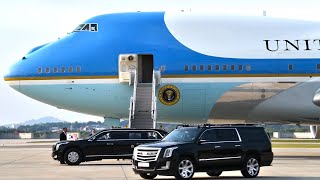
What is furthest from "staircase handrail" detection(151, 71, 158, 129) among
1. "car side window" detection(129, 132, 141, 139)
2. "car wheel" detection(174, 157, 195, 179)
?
"car wheel" detection(174, 157, 195, 179)

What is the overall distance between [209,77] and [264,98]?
292 cm

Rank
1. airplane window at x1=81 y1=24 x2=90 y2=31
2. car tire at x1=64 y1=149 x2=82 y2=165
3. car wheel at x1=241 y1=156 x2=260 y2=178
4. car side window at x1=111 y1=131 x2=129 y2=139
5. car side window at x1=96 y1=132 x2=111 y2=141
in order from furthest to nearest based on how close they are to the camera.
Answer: airplane window at x1=81 y1=24 x2=90 y2=31
car side window at x1=111 y1=131 x2=129 y2=139
car side window at x1=96 y1=132 x2=111 y2=141
car tire at x1=64 y1=149 x2=82 y2=165
car wheel at x1=241 y1=156 x2=260 y2=178

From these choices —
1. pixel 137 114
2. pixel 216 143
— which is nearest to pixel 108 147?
pixel 137 114

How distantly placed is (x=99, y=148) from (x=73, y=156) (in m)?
1.12

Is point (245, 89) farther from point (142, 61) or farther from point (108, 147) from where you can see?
point (108, 147)

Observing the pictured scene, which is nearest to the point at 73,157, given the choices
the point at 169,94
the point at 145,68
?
the point at 169,94

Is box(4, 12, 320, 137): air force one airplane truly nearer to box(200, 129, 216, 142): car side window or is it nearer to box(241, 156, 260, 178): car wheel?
box(200, 129, 216, 142): car side window

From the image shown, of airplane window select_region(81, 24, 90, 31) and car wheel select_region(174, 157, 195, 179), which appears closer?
car wheel select_region(174, 157, 195, 179)

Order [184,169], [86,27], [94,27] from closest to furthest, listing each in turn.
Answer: [184,169]
[94,27]
[86,27]

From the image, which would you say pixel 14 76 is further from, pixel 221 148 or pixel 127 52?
pixel 221 148

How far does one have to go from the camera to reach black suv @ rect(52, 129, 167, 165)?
2786 cm

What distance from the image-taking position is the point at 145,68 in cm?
3469

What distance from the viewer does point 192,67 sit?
33.1 metres

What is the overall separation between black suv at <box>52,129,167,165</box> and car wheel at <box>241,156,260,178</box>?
305 inches
